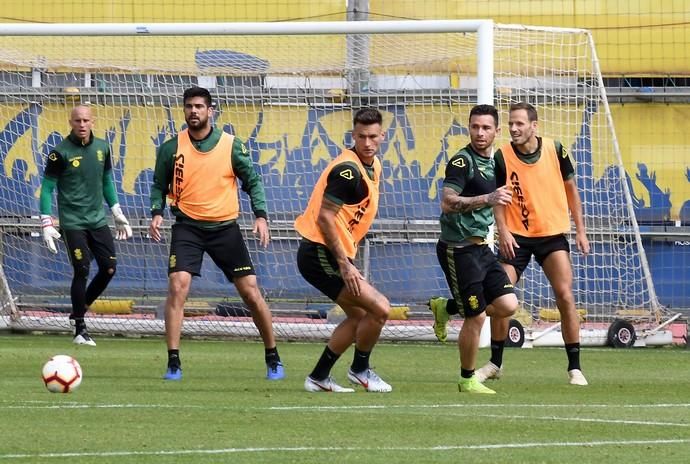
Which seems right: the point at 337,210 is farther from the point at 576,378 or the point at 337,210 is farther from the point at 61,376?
the point at 576,378

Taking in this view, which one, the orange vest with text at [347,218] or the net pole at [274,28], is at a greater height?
the net pole at [274,28]

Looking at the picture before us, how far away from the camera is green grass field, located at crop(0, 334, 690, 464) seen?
7.13 metres

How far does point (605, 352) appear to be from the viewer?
609 inches

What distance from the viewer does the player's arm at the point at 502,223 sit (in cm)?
1150

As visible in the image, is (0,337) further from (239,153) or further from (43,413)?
(43,413)

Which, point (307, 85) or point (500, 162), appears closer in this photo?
point (500, 162)

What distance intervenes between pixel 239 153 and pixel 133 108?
619 centimetres

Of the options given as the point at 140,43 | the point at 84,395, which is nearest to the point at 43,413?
the point at 84,395

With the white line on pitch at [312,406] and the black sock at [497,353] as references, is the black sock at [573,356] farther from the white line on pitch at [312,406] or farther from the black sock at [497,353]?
the white line on pitch at [312,406]

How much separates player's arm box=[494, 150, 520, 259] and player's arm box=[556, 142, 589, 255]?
1.59 ft

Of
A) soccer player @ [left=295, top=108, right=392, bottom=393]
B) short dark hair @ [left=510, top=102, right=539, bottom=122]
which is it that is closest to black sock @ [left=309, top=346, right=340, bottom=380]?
soccer player @ [left=295, top=108, right=392, bottom=393]

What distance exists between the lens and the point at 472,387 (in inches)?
419

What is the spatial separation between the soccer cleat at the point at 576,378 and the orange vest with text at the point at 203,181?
2.83 meters

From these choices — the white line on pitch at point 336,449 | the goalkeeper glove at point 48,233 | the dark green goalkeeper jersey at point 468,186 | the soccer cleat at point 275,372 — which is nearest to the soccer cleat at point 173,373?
the soccer cleat at point 275,372
